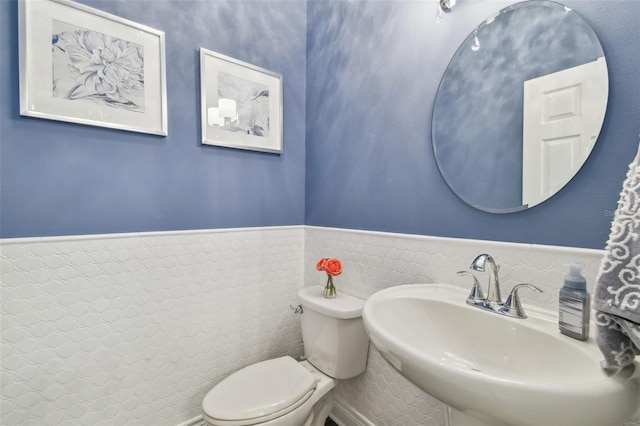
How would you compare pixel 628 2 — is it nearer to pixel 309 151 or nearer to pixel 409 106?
pixel 409 106

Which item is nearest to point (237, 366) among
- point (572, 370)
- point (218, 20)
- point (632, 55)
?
point (572, 370)

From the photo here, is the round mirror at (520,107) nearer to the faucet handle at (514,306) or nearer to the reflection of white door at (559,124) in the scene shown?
the reflection of white door at (559,124)

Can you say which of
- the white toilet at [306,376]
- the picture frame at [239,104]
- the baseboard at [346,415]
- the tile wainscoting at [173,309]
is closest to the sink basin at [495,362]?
the tile wainscoting at [173,309]

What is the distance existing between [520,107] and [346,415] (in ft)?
5.12

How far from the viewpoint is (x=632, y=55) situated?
27.6 inches

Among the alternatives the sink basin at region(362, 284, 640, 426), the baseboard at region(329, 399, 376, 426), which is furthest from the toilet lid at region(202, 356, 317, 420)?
the sink basin at region(362, 284, 640, 426)

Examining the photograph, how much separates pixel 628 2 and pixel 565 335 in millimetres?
848

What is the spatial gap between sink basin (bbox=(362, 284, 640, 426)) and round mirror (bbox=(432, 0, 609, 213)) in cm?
37

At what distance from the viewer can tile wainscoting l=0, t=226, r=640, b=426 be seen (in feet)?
3.17

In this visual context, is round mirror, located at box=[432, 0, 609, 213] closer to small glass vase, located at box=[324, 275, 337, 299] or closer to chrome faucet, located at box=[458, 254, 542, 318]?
chrome faucet, located at box=[458, 254, 542, 318]

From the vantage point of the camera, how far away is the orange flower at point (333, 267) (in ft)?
4.38

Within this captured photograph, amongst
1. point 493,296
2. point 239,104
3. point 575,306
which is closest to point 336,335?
point 493,296

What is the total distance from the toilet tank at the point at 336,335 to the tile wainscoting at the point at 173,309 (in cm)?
11

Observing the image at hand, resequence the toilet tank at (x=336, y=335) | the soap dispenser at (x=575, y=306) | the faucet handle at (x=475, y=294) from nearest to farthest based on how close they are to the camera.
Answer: the soap dispenser at (x=575, y=306) < the faucet handle at (x=475, y=294) < the toilet tank at (x=336, y=335)
